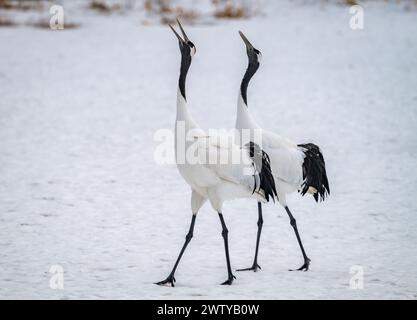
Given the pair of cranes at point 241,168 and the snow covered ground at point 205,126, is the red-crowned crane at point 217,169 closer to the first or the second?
the pair of cranes at point 241,168

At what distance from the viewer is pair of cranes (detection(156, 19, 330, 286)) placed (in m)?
4.89

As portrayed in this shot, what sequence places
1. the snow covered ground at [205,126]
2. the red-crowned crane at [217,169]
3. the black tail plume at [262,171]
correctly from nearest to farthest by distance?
the red-crowned crane at [217,169], the black tail plume at [262,171], the snow covered ground at [205,126]

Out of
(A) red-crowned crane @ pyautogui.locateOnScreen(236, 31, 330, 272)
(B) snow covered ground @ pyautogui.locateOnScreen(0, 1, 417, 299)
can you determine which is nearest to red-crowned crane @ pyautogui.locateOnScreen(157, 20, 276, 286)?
(A) red-crowned crane @ pyautogui.locateOnScreen(236, 31, 330, 272)

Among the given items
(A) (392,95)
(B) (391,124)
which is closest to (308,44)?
(A) (392,95)

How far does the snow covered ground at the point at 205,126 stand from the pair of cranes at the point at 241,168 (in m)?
0.46

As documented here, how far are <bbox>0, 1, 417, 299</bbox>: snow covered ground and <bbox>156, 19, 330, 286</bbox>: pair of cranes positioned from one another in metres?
0.46

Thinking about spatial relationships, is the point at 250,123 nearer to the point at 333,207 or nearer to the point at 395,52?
the point at 333,207

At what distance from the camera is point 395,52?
13.7m

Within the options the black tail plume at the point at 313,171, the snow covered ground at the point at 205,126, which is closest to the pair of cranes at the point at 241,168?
the black tail plume at the point at 313,171

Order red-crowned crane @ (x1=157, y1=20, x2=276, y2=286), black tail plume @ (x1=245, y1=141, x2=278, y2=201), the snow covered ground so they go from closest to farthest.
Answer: red-crowned crane @ (x1=157, y1=20, x2=276, y2=286), black tail plume @ (x1=245, y1=141, x2=278, y2=201), the snow covered ground

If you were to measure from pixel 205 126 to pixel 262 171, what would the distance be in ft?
16.6

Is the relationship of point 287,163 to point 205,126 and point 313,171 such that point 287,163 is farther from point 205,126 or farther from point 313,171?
point 205,126

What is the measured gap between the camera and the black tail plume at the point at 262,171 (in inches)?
Result: 197

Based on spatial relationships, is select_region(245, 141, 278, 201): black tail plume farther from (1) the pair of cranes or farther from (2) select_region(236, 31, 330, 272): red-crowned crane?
(2) select_region(236, 31, 330, 272): red-crowned crane
